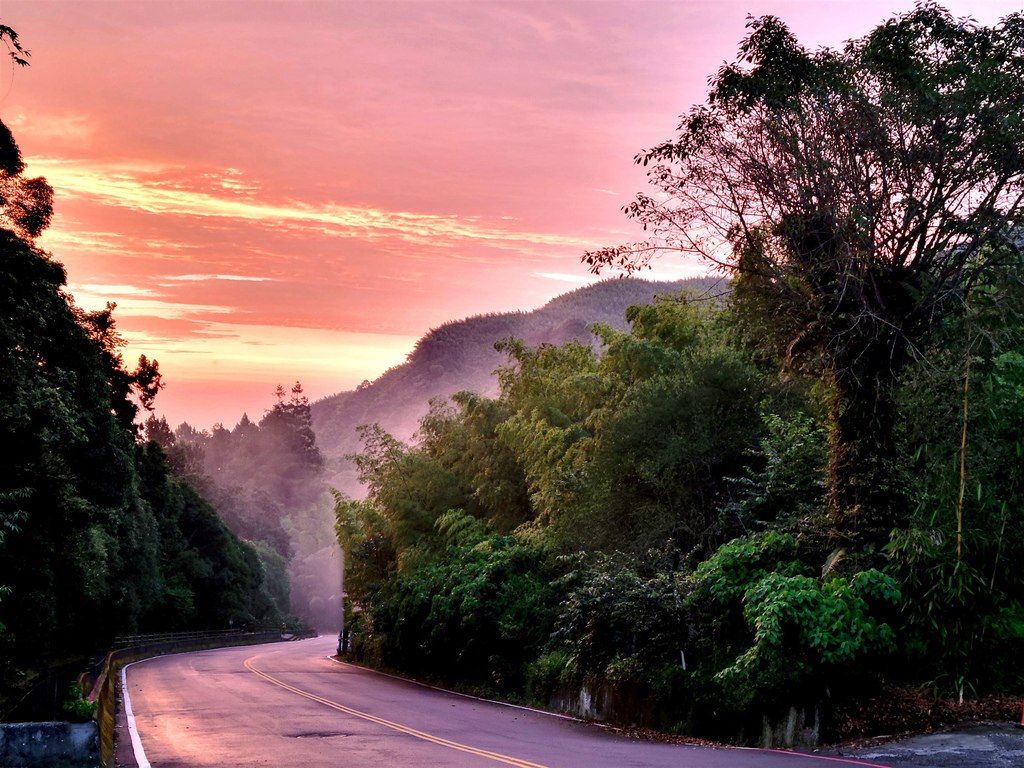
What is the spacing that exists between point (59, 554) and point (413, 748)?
62.4 ft

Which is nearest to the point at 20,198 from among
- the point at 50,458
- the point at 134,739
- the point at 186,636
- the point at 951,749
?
the point at 50,458

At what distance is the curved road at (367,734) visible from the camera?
13398 millimetres

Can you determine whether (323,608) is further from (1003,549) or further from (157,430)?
(1003,549)

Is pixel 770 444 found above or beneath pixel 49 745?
above

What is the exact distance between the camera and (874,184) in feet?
56.9

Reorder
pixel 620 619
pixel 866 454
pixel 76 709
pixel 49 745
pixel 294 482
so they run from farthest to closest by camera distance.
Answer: pixel 294 482
pixel 620 619
pixel 866 454
pixel 76 709
pixel 49 745

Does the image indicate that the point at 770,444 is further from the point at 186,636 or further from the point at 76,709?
the point at 186,636

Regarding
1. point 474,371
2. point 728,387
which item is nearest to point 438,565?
point 728,387

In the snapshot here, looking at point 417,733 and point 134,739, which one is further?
point 417,733

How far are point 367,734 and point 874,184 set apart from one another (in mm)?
12745

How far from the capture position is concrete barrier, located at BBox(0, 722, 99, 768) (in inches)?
397

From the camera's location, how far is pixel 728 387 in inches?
947

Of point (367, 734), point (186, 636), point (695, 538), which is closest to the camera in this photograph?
point (367, 734)

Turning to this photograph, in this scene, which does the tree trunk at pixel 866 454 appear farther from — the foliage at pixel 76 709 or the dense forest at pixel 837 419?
the foliage at pixel 76 709
